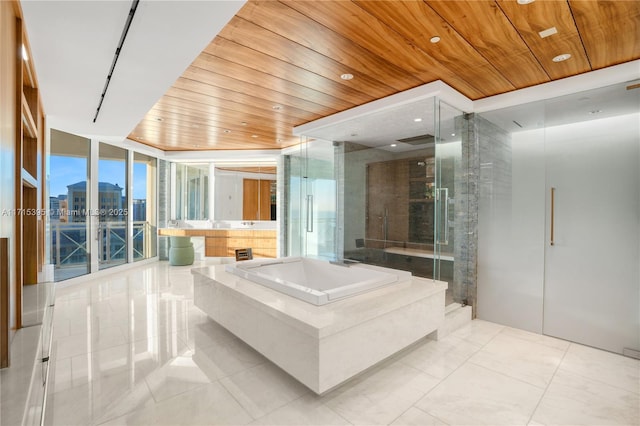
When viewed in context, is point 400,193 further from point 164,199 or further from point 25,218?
point 164,199

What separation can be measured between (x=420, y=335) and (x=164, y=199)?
21.1 feet

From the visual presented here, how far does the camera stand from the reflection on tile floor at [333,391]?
187 cm

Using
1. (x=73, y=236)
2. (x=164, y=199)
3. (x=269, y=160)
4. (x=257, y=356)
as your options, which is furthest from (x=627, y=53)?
(x=164, y=199)

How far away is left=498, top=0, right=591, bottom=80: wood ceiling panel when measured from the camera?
1.89 metres

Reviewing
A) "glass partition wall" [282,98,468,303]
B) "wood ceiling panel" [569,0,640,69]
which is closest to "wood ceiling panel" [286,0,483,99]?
"wood ceiling panel" [569,0,640,69]

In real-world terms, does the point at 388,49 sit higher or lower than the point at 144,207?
higher

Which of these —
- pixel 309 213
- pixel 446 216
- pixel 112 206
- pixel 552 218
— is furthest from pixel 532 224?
→ pixel 112 206

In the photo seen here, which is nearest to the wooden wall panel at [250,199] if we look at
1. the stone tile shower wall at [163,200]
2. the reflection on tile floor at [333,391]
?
the stone tile shower wall at [163,200]

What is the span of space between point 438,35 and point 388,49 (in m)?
0.37

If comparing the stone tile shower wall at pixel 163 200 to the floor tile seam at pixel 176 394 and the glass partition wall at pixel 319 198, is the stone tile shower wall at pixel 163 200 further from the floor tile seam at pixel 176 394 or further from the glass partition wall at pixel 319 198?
the floor tile seam at pixel 176 394

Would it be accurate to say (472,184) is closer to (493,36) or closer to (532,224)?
(532,224)

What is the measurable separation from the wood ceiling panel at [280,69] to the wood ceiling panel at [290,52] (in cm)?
6

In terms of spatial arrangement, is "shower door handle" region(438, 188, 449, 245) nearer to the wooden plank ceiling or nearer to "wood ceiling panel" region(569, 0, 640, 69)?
the wooden plank ceiling

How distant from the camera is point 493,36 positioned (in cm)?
221
